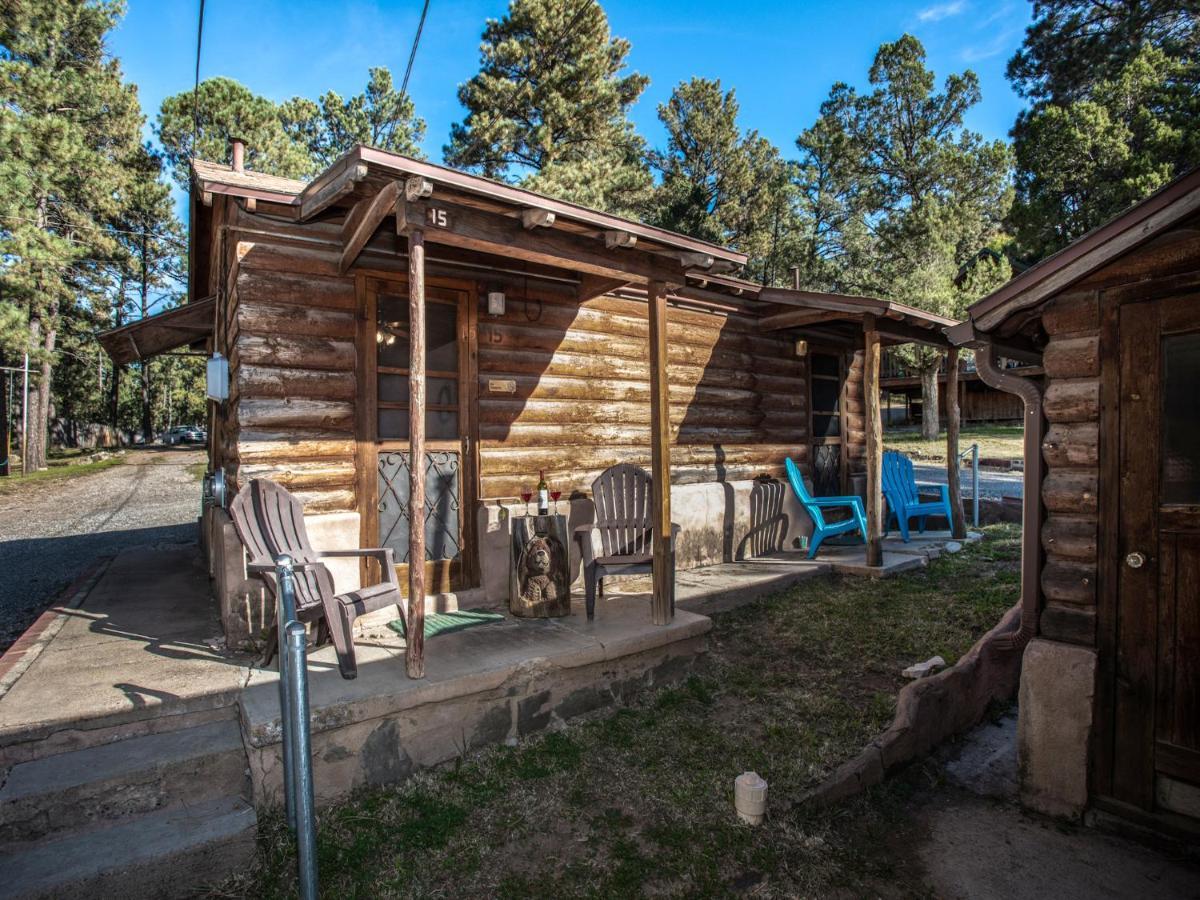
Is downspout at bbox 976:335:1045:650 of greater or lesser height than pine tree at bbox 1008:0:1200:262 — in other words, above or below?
below

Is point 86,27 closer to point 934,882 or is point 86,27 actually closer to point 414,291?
point 414,291

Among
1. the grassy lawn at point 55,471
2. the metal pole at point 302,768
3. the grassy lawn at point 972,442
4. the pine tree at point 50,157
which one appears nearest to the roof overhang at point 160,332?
the metal pole at point 302,768

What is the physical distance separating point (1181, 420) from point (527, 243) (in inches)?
131

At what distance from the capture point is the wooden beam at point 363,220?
337cm

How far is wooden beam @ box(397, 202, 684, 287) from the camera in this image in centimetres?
346

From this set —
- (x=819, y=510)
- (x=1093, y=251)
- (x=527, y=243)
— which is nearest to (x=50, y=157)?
(x=527, y=243)

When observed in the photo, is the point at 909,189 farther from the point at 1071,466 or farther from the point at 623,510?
the point at 1071,466

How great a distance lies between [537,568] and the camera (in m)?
4.49

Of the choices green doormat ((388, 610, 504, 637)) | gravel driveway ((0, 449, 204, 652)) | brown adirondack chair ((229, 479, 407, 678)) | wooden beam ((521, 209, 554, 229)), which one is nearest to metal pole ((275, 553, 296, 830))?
brown adirondack chair ((229, 479, 407, 678))

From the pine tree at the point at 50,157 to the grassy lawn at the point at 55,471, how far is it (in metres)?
0.79

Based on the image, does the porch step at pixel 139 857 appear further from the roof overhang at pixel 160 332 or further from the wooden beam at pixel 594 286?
the roof overhang at pixel 160 332

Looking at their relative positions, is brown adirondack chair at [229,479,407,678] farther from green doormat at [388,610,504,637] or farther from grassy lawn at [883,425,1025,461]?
grassy lawn at [883,425,1025,461]

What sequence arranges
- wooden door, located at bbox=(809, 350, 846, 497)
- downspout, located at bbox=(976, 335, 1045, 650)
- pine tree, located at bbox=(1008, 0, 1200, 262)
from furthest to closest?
pine tree, located at bbox=(1008, 0, 1200, 262)
wooden door, located at bbox=(809, 350, 846, 497)
downspout, located at bbox=(976, 335, 1045, 650)

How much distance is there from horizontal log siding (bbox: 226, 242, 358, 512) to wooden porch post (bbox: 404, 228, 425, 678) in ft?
4.28
